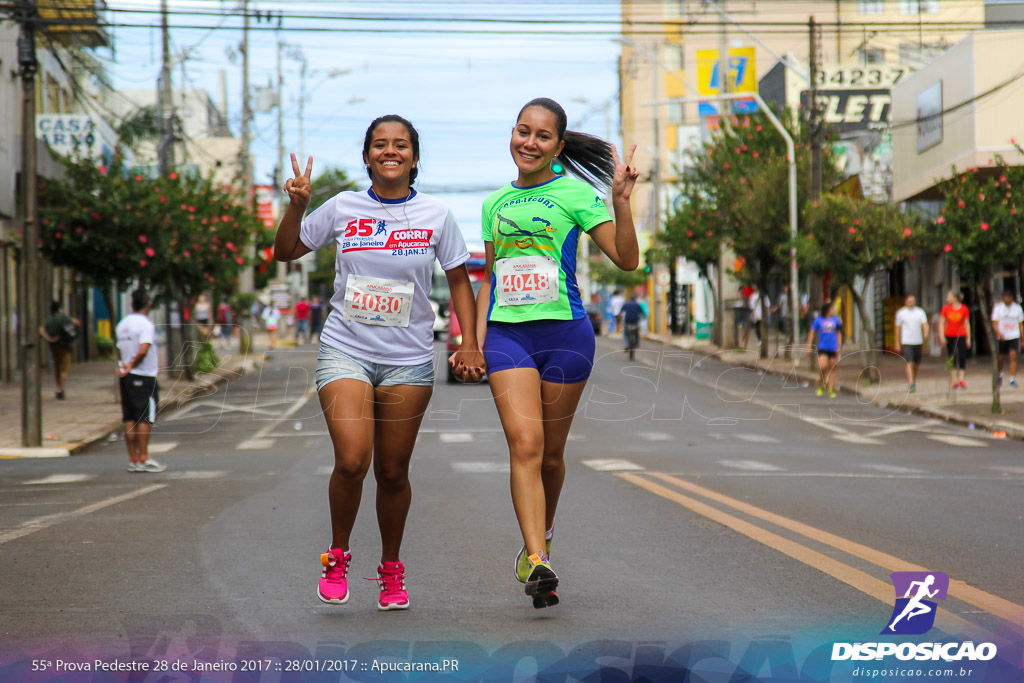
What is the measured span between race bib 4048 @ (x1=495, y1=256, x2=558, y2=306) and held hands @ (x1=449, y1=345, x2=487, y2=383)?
0.25 metres

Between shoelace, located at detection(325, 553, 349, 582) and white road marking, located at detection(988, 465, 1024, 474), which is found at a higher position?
shoelace, located at detection(325, 553, 349, 582)

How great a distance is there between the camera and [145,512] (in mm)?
9578

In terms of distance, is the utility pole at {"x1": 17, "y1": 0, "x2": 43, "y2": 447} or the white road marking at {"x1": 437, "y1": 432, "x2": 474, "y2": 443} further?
the white road marking at {"x1": 437, "y1": 432, "x2": 474, "y2": 443}

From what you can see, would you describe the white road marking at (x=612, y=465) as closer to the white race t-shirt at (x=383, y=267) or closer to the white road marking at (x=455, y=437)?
the white road marking at (x=455, y=437)

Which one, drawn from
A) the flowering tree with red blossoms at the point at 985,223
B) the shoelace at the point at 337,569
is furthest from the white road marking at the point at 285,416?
the shoelace at the point at 337,569

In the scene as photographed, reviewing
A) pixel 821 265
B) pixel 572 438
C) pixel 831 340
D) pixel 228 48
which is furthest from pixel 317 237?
pixel 228 48

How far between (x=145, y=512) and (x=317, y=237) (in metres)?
4.70

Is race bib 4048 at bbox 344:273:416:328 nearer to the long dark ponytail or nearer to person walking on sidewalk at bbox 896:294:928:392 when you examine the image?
the long dark ponytail

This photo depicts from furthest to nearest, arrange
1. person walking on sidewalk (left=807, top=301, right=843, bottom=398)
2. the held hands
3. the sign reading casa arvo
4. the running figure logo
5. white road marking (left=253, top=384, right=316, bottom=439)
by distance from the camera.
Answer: the sign reading casa arvo < person walking on sidewalk (left=807, top=301, right=843, bottom=398) < white road marking (left=253, top=384, right=316, bottom=439) < the held hands < the running figure logo

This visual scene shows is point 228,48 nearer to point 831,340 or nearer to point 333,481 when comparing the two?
point 831,340

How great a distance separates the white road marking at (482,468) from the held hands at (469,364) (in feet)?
23.8

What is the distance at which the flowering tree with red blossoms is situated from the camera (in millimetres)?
20234

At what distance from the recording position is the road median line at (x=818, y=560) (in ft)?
17.4

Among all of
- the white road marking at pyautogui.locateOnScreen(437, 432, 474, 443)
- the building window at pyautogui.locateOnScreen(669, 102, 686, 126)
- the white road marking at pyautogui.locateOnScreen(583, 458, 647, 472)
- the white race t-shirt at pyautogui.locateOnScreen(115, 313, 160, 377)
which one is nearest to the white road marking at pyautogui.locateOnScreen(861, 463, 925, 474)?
the white road marking at pyautogui.locateOnScreen(583, 458, 647, 472)
